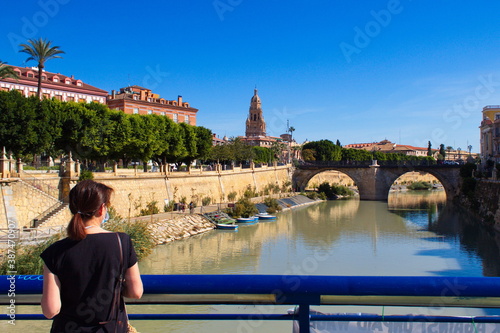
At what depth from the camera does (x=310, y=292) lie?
2416 millimetres

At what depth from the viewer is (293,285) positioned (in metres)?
2.43

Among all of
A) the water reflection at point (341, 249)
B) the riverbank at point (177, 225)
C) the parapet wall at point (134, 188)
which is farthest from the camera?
the riverbank at point (177, 225)

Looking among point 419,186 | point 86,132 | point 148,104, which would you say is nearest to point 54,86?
point 148,104

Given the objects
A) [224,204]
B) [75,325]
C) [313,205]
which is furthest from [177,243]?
[313,205]

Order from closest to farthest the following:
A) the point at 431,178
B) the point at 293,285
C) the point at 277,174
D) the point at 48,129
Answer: the point at 293,285 < the point at 48,129 < the point at 277,174 < the point at 431,178

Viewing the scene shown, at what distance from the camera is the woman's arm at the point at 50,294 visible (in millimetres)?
2205

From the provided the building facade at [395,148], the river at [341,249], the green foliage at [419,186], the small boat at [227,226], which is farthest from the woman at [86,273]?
the building facade at [395,148]

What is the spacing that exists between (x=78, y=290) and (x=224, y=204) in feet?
134

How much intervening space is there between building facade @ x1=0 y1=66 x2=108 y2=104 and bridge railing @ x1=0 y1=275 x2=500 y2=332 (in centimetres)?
4344

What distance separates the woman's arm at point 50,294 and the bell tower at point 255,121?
388 ft

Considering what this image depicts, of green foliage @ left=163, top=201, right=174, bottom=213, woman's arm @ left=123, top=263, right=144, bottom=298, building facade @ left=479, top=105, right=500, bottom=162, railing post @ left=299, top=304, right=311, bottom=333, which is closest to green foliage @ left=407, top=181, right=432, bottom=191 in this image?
building facade @ left=479, top=105, right=500, bottom=162

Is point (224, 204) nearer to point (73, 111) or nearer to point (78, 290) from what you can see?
point (73, 111)

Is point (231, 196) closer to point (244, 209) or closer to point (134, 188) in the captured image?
point (244, 209)

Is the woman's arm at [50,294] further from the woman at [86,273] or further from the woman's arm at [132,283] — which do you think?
the woman's arm at [132,283]
